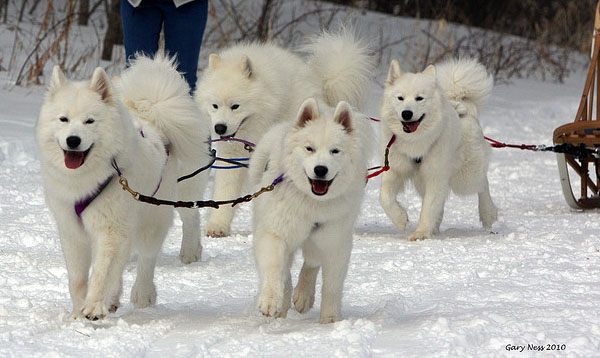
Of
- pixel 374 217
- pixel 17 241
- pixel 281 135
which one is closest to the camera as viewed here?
pixel 281 135

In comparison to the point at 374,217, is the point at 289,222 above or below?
above

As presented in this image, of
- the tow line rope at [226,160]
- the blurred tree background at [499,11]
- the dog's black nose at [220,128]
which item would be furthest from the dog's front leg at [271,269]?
the blurred tree background at [499,11]

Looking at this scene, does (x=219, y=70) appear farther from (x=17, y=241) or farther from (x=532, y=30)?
(x=532, y=30)

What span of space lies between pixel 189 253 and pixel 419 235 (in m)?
1.68

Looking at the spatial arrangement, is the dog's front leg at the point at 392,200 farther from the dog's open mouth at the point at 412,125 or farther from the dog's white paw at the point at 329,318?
the dog's white paw at the point at 329,318

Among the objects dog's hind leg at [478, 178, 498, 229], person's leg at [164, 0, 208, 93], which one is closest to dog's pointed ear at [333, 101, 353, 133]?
person's leg at [164, 0, 208, 93]

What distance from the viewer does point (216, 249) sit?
5379 millimetres

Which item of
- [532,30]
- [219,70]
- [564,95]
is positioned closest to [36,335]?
[219,70]

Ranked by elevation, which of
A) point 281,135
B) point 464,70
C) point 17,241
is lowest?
point 17,241

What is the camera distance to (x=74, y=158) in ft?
10.7

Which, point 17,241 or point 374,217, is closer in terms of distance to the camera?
point 17,241

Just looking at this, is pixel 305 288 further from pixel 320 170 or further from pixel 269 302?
pixel 320 170

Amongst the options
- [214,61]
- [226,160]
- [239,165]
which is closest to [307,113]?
[226,160]

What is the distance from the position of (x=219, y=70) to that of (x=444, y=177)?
180 centimetres
